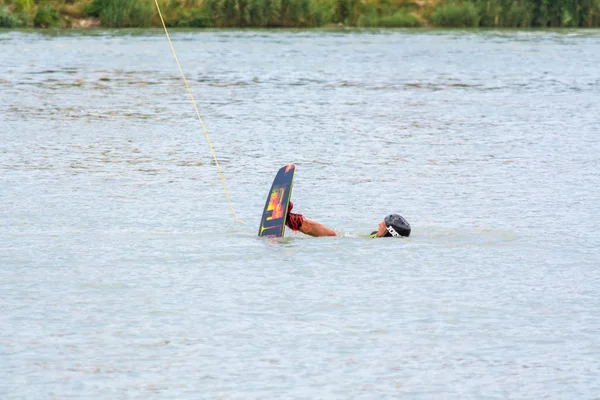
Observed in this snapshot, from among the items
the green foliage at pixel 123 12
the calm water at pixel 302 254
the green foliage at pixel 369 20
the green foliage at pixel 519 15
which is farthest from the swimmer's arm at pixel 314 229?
the green foliage at pixel 369 20

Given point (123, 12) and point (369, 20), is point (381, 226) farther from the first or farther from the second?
point (369, 20)

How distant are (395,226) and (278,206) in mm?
1212

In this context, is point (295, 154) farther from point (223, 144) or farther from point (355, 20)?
point (355, 20)

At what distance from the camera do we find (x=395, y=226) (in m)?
12.4

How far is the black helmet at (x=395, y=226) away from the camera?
1236 centimetres

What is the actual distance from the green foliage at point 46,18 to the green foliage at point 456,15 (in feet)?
72.3

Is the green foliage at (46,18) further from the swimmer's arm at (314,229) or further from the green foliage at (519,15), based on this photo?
the swimmer's arm at (314,229)

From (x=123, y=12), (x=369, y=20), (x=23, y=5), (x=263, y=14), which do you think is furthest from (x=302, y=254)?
(x=369, y=20)

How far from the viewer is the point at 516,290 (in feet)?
34.4

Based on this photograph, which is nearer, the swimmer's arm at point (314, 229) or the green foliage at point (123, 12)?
the swimmer's arm at point (314, 229)

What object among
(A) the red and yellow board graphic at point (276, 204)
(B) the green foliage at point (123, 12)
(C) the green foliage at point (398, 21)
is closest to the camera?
(A) the red and yellow board graphic at point (276, 204)

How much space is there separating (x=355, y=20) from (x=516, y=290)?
212 ft

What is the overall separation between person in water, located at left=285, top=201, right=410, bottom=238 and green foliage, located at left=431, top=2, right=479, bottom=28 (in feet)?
193

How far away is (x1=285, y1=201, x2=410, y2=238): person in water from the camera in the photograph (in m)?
12.4
